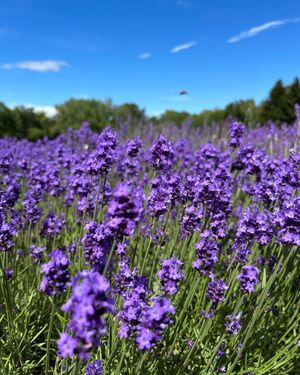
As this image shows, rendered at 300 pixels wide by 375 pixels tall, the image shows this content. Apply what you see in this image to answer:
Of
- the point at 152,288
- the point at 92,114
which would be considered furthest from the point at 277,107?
the point at 152,288

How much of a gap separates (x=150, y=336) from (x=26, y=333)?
188 cm

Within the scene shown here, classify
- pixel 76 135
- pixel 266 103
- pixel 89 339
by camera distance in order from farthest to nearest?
1. pixel 266 103
2. pixel 76 135
3. pixel 89 339

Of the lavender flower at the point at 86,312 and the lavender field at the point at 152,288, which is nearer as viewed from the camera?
the lavender flower at the point at 86,312

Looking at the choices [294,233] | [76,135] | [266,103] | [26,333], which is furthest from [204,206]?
[266,103]

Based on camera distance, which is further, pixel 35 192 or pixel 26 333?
pixel 35 192

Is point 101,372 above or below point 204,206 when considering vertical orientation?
below

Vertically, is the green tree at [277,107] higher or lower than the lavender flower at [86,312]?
higher

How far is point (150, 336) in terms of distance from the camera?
1.95 m

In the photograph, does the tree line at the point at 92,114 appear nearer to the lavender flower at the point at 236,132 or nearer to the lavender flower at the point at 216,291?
the lavender flower at the point at 236,132

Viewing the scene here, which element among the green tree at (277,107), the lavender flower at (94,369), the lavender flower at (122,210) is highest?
the green tree at (277,107)

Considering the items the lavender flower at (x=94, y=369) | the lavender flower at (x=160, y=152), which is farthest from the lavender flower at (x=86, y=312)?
the lavender flower at (x=160, y=152)

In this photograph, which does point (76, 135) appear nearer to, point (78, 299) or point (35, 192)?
point (35, 192)

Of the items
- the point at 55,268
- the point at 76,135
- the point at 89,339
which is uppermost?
the point at 76,135

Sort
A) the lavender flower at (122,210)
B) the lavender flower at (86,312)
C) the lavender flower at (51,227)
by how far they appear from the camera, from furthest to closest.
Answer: the lavender flower at (51,227) < the lavender flower at (122,210) < the lavender flower at (86,312)
